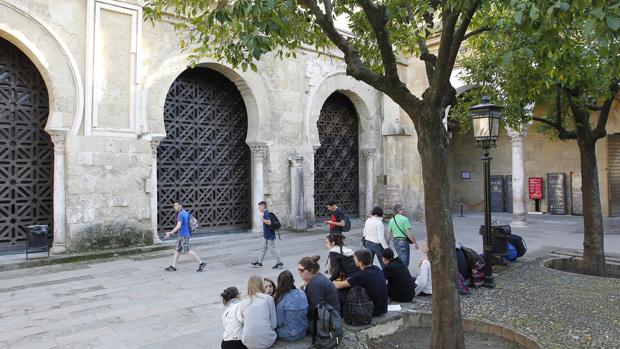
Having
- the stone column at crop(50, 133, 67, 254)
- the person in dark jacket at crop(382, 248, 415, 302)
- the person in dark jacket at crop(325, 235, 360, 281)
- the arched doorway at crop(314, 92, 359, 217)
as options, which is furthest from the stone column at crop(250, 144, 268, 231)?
the person in dark jacket at crop(382, 248, 415, 302)

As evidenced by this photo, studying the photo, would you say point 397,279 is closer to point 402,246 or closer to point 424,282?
point 424,282

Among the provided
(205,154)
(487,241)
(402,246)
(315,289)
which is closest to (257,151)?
(205,154)

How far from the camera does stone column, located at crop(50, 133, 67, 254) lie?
9.73 metres

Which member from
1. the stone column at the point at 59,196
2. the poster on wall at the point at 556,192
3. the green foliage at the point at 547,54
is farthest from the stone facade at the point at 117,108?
the poster on wall at the point at 556,192

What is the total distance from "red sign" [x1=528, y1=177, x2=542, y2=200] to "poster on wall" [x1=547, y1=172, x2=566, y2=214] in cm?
35

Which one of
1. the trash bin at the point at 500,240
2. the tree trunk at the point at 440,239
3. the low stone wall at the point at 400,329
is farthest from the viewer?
the trash bin at the point at 500,240

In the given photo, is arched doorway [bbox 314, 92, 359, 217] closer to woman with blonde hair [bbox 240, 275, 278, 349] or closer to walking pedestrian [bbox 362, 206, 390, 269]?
walking pedestrian [bbox 362, 206, 390, 269]

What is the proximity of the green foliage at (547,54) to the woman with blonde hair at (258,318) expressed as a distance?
312 centimetres

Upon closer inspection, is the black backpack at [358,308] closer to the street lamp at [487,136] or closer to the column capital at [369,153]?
the street lamp at [487,136]

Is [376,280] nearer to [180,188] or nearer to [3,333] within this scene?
[3,333]

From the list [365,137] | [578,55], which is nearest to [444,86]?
[578,55]

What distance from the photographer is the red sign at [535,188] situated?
769 inches

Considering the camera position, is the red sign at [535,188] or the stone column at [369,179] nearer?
the stone column at [369,179]

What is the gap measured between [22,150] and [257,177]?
6.03 m
